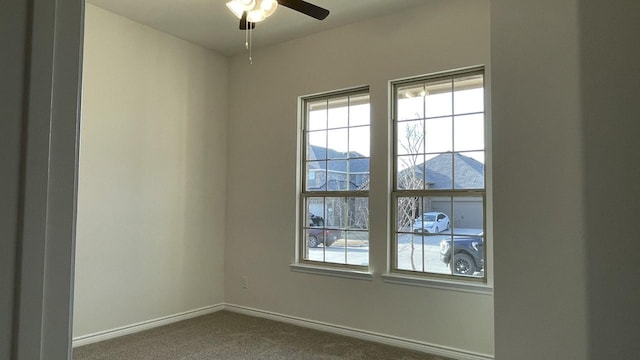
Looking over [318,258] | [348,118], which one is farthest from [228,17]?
[318,258]

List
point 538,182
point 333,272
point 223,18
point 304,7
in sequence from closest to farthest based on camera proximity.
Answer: point 538,182 → point 304,7 → point 223,18 → point 333,272

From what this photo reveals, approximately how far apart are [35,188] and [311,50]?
13.5ft

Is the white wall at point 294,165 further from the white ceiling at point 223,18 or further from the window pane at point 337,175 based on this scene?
the window pane at point 337,175

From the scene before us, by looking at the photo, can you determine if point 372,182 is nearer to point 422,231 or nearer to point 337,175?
point 337,175

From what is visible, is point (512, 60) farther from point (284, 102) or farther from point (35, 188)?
point (284, 102)

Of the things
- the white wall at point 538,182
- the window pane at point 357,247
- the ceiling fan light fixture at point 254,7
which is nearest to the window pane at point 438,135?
the window pane at point 357,247

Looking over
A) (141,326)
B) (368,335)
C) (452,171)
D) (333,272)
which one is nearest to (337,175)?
(333,272)

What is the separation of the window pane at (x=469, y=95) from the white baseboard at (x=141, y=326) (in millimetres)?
3400

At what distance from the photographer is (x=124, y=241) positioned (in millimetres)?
3990

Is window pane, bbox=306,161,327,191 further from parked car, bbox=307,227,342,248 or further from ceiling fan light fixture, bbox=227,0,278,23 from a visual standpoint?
ceiling fan light fixture, bbox=227,0,278,23

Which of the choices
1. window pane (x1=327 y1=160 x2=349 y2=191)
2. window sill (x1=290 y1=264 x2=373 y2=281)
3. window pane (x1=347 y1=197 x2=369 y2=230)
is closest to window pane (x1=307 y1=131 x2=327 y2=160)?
window pane (x1=327 y1=160 x2=349 y2=191)

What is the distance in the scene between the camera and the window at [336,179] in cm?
411

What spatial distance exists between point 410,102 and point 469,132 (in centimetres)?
62

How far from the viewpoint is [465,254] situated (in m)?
3.51
